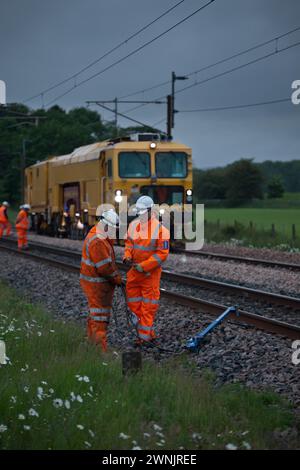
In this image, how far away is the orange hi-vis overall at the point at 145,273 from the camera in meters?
10.4

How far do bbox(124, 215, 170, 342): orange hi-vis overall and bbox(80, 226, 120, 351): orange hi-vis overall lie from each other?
1.71 feet

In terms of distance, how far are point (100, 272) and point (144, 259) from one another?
32.8 inches

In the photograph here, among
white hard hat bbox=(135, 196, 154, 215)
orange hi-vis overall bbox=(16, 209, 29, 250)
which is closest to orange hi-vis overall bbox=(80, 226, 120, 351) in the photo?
white hard hat bbox=(135, 196, 154, 215)

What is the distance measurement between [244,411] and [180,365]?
207 centimetres

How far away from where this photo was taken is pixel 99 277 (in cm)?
992

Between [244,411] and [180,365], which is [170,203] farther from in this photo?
[244,411]

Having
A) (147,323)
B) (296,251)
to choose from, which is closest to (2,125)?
(296,251)

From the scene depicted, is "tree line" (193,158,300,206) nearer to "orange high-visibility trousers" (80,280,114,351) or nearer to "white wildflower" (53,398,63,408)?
"orange high-visibility trousers" (80,280,114,351)

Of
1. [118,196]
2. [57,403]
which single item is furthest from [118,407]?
[118,196]

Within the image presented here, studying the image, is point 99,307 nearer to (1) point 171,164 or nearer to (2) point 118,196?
(2) point 118,196

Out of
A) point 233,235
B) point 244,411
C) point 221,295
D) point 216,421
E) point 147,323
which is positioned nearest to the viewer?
point 216,421

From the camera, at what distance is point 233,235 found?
111ft

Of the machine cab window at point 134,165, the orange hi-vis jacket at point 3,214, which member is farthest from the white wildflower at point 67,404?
the orange hi-vis jacket at point 3,214

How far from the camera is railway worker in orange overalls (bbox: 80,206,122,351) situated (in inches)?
384
